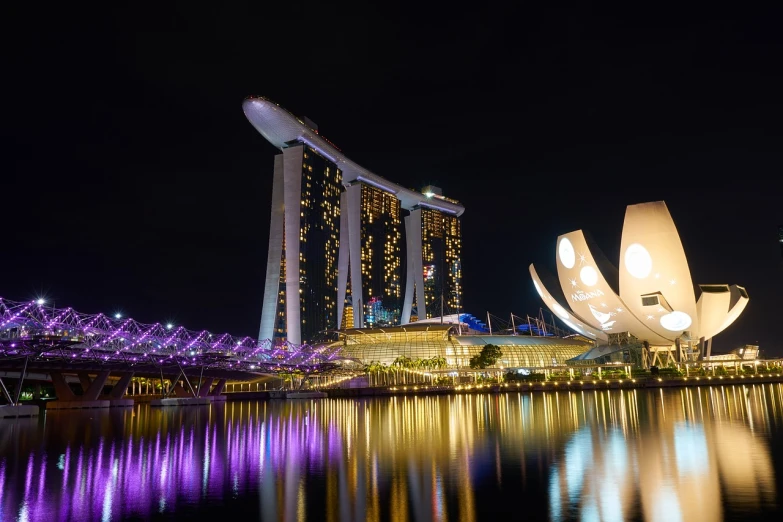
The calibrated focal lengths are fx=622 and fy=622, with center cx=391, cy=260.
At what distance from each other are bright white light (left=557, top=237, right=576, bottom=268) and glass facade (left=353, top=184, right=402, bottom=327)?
197ft

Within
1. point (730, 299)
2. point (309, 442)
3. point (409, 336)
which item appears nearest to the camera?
point (309, 442)

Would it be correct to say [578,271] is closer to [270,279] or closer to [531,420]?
[531,420]

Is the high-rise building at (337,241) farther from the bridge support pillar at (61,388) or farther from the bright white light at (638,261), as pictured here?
the bright white light at (638,261)

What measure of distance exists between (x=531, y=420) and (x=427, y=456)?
892 cm

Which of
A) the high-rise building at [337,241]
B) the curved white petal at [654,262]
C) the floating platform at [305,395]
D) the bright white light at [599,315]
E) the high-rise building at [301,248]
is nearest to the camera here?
the floating platform at [305,395]

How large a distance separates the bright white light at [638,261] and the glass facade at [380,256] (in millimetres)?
66680

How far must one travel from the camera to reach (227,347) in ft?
169

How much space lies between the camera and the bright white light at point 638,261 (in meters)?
49.0

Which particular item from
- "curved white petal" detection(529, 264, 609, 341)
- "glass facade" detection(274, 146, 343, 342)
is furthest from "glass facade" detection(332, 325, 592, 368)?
Result: "curved white petal" detection(529, 264, 609, 341)

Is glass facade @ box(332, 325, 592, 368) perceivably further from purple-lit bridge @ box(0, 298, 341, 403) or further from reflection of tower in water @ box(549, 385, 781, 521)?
reflection of tower in water @ box(549, 385, 781, 521)

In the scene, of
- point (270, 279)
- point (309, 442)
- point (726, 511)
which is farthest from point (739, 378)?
point (270, 279)

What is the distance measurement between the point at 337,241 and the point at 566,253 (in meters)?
53.5

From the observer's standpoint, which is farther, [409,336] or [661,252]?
[409,336]

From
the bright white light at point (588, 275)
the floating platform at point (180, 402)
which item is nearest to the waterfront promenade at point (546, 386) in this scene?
the floating platform at point (180, 402)
